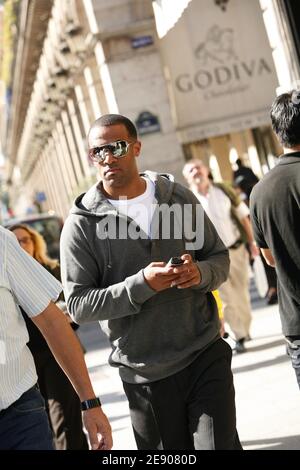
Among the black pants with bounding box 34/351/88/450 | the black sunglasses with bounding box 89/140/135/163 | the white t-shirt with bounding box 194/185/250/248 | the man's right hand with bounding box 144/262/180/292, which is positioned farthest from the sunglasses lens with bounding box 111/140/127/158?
the white t-shirt with bounding box 194/185/250/248

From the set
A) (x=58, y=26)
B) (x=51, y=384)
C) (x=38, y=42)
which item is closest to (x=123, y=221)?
(x=51, y=384)

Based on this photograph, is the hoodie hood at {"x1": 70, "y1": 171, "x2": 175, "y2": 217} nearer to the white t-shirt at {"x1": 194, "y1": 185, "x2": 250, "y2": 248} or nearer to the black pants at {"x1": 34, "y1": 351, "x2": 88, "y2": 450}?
the black pants at {"x1": 34, "y1": 351, "x2": 88, "y2": 450}

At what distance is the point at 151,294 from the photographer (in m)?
4.36

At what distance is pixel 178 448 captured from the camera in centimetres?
441

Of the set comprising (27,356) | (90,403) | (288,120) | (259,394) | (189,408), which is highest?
(288,120)

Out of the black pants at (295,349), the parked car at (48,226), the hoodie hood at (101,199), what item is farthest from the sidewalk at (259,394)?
the parked car at (48,226)

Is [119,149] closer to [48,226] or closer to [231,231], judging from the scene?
[231,231]

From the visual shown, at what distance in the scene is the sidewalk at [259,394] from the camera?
6705mm

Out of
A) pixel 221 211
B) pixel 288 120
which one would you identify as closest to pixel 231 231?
pixel 221 211

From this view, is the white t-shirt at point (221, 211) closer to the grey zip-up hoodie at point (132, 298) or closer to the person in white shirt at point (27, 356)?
the grey zip-up hoodie at point (132, 298)

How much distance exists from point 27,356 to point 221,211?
5.98 m

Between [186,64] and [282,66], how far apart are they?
10949 millimetres

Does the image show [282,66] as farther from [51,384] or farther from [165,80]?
[165,80]

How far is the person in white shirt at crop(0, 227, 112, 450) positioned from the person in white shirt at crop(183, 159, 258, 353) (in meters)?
5.74
